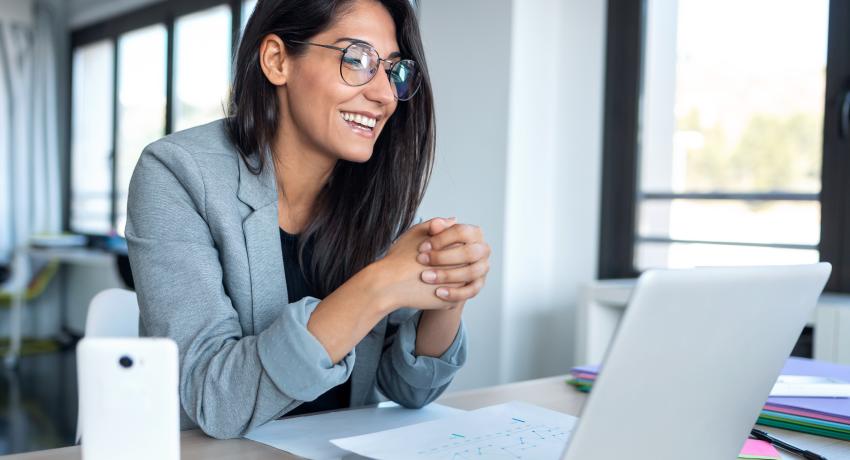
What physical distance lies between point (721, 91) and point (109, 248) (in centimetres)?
431

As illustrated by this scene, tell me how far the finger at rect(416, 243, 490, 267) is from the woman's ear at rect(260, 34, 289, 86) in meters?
0.47

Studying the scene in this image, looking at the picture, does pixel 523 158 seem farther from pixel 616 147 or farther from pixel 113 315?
pixel 113 315

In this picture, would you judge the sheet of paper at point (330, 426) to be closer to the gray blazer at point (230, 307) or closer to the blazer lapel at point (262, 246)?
the gray blazer at point (230, 307)

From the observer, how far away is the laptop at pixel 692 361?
59cm

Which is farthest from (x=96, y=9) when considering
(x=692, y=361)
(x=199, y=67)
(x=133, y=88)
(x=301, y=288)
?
(x=692, y=361)

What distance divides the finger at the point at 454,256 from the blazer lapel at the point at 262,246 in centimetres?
29

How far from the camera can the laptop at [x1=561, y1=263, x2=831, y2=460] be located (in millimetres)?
592

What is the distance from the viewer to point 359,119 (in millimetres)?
1290

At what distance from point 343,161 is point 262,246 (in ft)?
1.11

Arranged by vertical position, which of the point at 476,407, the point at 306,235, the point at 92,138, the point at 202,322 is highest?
the point at 92,138

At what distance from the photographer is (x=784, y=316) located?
0.75 meters

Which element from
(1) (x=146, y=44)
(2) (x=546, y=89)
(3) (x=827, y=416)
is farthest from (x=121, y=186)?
(3) (x=827, y=416)

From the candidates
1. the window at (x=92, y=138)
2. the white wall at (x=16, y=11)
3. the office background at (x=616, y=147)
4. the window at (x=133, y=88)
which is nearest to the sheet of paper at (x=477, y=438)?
the office background at (x=616, y=147)

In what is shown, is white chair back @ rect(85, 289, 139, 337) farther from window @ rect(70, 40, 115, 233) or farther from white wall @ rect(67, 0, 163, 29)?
window @ rect(70, 40, 115, 233)
